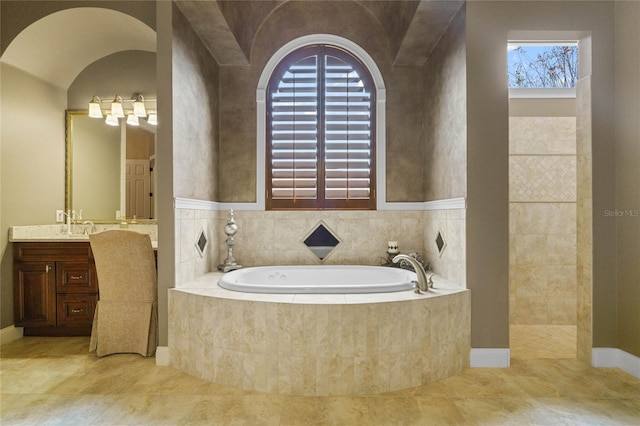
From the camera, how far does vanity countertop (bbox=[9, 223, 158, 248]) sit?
3.27 meters

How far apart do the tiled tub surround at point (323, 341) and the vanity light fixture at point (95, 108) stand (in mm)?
2461

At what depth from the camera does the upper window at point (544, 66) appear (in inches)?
148

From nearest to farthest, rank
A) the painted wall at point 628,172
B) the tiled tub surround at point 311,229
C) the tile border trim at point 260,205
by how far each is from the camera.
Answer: the painted wall at point 628,172 < the tile border trim at point 260,205 < the tiled tub surround at point 311,229

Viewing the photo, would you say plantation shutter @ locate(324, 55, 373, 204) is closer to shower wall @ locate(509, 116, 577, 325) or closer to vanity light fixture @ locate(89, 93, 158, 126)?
shower wall @ locate(509, 116, 577, 325)

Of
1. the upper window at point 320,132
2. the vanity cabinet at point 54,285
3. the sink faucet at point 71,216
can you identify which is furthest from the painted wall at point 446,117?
the sink faucet at point 71,216

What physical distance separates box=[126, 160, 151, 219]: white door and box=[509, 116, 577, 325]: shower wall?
358 centimetres

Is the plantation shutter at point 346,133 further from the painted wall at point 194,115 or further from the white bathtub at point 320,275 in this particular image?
the painted wall at point 194,115

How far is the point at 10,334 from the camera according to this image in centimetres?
323

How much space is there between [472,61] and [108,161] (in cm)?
348

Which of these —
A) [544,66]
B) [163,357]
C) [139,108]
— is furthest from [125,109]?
[544,66]

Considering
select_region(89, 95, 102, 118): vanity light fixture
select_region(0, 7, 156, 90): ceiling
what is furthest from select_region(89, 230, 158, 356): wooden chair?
select_region(0, 7, 156, 90): ceiling

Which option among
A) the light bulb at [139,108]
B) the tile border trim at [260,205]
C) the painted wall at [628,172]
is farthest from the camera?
the light bulb at [139,108]

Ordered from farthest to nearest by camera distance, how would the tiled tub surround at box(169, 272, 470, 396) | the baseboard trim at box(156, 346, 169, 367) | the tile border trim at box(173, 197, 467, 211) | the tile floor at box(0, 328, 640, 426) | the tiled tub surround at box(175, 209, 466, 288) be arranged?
the tiled tub surround at box(175, 209, 466, 288) → the tile border trim at box(173, 197, 467, 211) → the baseboard trim at box(156, 346, 169, 367) → the tiled tub surround at box(169, 272, 470, 396) → the tile floor at box(0, 328, 640, 426)

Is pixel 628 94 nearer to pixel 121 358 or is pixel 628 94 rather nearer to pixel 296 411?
pixel 296 411
